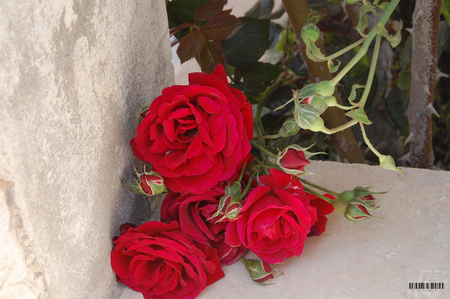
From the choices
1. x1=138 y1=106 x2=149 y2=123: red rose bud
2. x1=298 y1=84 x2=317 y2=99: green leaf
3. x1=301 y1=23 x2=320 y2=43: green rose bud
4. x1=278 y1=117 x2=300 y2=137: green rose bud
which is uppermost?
x1=301 y1=23 x2=320 y2=43: green rose bud

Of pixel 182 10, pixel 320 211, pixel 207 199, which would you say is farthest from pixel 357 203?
pixel 182 10

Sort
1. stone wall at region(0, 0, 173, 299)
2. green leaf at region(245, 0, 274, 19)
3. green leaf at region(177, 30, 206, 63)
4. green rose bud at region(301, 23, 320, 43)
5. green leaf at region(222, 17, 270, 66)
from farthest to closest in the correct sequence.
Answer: green leaf at region(245, 0, 274, 19) < green leaf at region(222, 17, 270, 66) < green leaf at region(177, 30, 206, 63) < green rose bud at region(301, 23, 320, 43) < stone wall at region(0, 0, 173, 299)

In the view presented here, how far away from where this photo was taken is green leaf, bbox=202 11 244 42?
0.70 m

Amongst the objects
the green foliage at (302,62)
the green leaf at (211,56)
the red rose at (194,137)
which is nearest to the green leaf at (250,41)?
the green foliage at (302,62)

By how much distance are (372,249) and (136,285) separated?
0.27 m

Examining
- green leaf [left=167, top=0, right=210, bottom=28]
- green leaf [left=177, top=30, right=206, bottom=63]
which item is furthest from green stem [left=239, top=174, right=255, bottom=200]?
green leaf [left=167, top=0, right=210, bottom=28]

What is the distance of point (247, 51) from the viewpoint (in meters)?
0.86

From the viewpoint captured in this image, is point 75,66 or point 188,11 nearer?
point 75,66

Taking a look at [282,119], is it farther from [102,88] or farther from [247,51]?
[102,88]

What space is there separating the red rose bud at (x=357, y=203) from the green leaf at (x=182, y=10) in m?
0.38

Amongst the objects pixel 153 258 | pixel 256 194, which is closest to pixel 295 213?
pixel 256 194

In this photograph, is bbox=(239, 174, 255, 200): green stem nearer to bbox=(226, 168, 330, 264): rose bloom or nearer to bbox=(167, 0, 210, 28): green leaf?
bbox=(226, 168, 330, 264): rose bloom

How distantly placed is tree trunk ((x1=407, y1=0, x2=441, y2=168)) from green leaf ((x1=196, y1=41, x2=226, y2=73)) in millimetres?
302

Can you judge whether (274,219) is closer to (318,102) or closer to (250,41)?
(318,102)
